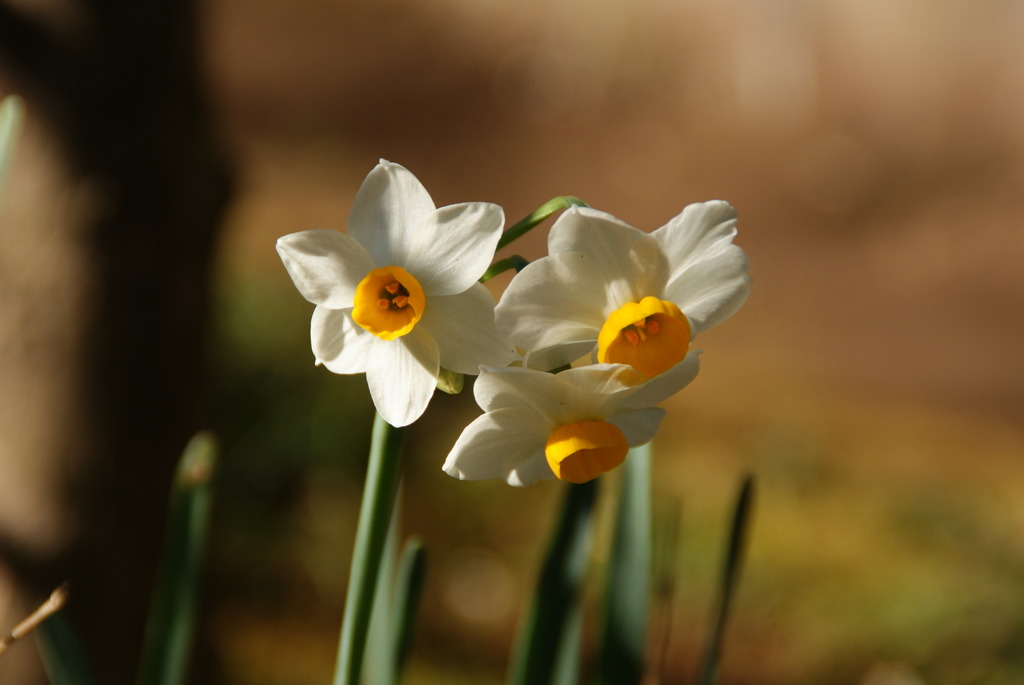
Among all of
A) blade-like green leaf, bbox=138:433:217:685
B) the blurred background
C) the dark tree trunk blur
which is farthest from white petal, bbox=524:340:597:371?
the dark tree trunk blur

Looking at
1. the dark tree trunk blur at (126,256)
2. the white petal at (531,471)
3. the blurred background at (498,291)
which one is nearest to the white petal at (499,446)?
the white petal at (531,471)

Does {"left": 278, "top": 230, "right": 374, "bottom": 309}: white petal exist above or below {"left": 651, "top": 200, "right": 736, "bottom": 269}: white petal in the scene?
below

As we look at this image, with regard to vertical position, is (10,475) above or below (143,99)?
below

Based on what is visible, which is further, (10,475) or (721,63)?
(721,63)

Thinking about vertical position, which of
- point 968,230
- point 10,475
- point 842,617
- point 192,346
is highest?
point 968,230

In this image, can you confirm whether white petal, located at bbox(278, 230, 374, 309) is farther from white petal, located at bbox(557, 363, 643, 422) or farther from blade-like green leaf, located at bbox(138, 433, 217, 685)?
blade-like green leaf, located at bbox(138, 433, 217, 685)

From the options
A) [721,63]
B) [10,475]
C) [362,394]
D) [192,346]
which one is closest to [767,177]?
[721,63]

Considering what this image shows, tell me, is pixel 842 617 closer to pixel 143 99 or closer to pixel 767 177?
pixel 143 99
